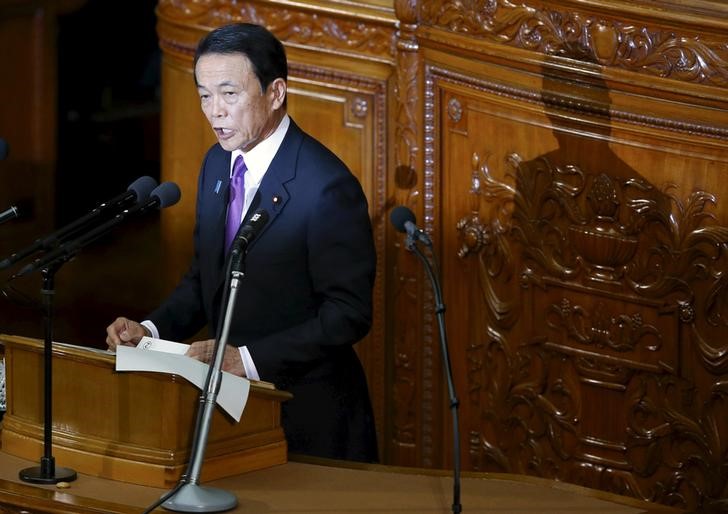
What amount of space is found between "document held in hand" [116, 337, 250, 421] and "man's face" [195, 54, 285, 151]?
2.43ft

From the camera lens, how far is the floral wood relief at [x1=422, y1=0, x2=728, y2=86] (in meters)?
5.11

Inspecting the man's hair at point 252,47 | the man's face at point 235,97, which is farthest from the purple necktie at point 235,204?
the man's hair at point 252,47

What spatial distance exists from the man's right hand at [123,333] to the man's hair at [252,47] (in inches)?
27.6

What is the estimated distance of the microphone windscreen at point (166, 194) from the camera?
403 cm

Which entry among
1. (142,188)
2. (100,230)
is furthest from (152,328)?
(100,230)

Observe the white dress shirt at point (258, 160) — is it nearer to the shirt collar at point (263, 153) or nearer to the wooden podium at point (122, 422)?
the shirt collar at point (263, 153)

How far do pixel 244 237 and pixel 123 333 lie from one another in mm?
875

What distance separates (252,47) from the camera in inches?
178

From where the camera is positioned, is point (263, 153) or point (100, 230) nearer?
point (100, 230)

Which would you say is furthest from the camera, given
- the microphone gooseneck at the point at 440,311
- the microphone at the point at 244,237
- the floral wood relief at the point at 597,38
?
the floral wood relief at the point at 597,38

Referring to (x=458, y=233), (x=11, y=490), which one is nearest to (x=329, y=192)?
(x=11, y=490)

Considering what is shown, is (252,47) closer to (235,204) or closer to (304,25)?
(235,204)

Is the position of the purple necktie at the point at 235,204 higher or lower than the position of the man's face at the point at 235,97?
lower

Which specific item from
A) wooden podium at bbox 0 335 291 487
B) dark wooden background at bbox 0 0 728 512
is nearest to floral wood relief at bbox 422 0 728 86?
dark wooden background at bbox 0 0 728 512
